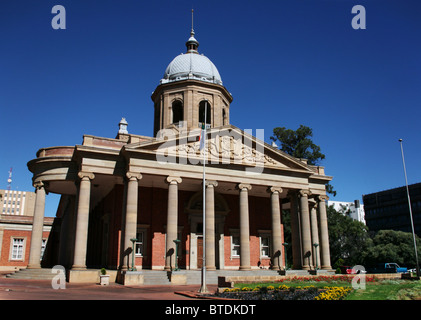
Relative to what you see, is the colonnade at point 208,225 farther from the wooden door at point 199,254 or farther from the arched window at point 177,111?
the arched window at point 177,111

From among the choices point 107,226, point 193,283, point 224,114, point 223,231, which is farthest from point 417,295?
point 224,114

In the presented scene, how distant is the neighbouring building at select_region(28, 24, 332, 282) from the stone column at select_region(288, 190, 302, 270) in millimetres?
94

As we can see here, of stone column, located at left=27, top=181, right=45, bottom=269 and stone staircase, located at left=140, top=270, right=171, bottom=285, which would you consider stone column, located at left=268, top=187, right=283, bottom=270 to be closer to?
stone staircase, located at left=140, top=270, right=171, bottom=285

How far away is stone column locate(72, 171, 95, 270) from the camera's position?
28.6m

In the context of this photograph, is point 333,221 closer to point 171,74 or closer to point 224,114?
point 224,114

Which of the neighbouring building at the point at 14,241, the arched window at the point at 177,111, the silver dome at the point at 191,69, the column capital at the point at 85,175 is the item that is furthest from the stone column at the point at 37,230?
the silver dome at the point at 191,69

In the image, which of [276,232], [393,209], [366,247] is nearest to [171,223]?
[276,232]

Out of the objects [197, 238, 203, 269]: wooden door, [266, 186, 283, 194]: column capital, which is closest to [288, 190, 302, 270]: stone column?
[266, 186, 283, 194]: column capital

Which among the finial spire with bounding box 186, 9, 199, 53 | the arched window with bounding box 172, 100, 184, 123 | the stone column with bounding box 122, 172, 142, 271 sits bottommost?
the stone column with bounding box 122, 172, 142, 271

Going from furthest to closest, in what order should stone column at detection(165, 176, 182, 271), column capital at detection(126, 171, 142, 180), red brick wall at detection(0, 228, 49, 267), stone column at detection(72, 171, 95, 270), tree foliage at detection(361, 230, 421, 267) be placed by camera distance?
1. tree foliage at detection(361, 230, 421, 267)
2. red brick wall at detection(0, 228, 49, 267)
3. column capital at detection(126, 171, 142, 180)
4. stone column at detection(165, 176, 182, 271)
5. stone column at detection(72, 171, 95, 270)

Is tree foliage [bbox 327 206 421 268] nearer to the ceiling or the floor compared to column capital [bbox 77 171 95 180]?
nearer to the floor

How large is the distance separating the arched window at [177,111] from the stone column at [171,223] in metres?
12.3

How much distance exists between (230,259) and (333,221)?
2617 cm

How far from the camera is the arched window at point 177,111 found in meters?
41.9
